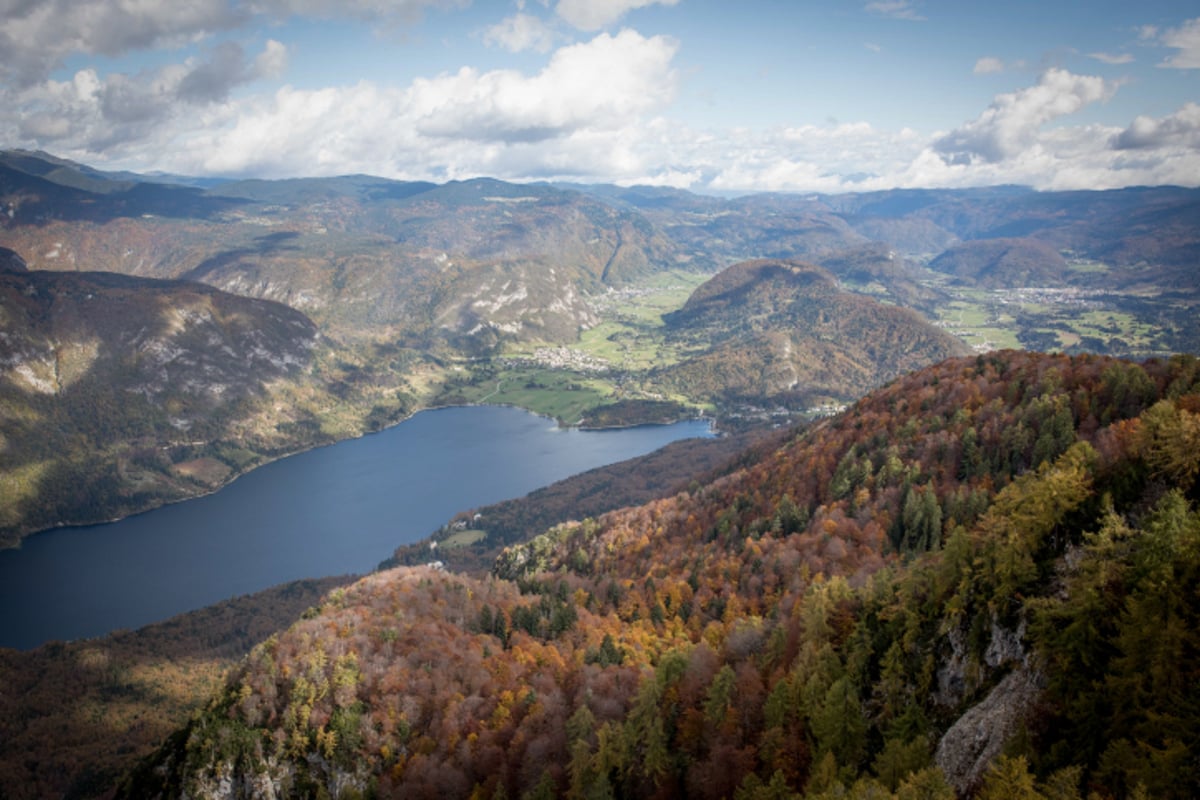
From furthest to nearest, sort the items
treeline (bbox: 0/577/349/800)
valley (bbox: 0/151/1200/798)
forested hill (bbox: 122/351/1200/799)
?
treeline (bbox: 0/577/349/800) → valley (bbox: 0/151/1200/798) → forested hill (bbox: 122/351/1200/799)

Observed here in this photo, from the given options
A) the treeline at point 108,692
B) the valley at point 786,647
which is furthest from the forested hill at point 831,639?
the treeline at point 108,692

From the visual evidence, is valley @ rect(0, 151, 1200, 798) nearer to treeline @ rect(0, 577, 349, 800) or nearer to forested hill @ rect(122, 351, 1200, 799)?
forested hill @ rect(122, 351, 1200, 799)

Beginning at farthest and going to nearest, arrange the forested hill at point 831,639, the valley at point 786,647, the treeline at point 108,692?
the treeline at point 108,692
the valley at point 786,647
the forested hill at point 831,639

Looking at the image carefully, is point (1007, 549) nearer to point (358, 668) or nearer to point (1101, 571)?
point (1101, 571)

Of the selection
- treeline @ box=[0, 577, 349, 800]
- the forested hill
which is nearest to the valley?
the forested hill

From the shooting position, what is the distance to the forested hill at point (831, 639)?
2561cm

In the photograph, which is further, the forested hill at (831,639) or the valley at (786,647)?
the valley at (786,647)

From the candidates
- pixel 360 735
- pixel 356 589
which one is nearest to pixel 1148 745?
pixel 360 735

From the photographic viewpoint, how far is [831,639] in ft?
138

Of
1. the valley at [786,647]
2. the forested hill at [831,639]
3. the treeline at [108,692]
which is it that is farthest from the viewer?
the treeline at [108,692]

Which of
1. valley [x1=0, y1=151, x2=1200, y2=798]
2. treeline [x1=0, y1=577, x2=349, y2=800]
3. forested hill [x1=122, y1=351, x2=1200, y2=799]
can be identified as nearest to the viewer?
forested hill [x1=122, y1=351, x2=1200, y2=799]

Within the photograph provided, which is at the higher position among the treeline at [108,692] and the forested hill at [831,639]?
the forested hill at [831,639]

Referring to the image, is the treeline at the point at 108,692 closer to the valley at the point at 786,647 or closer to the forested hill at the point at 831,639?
the valley at the point at 786,647

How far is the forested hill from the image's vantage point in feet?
84.0
